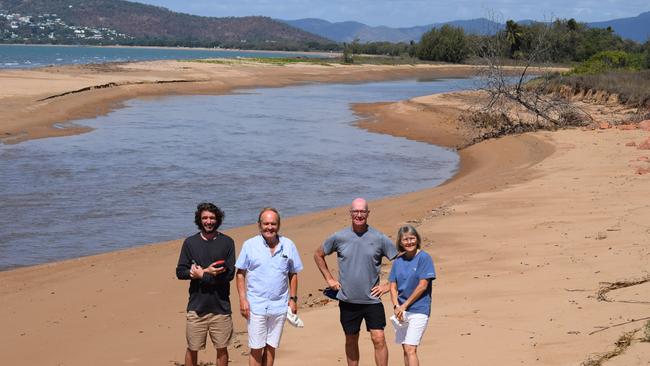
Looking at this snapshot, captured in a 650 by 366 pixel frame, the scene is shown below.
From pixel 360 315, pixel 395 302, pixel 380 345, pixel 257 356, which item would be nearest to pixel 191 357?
pixel 257 356

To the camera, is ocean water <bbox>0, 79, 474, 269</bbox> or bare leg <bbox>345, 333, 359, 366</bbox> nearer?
bare leg <bbox>345, 333, 359, 366</bbox>

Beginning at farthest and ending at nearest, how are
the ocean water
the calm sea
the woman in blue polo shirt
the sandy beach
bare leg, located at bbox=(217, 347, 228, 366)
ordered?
the calm sea → the ocean water → the sandy beach → bare leg, located at bbox=(217, 347, 228, 366) → the woman in blue polo shirt

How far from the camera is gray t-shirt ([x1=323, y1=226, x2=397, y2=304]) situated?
6496mm

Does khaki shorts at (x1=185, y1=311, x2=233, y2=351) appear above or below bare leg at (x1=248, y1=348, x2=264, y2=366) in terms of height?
above

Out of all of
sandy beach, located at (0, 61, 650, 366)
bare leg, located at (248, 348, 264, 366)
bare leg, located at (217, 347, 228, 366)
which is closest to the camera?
bare leg, located at (248, 348, 264, 366)

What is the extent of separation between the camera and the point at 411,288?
6492mm

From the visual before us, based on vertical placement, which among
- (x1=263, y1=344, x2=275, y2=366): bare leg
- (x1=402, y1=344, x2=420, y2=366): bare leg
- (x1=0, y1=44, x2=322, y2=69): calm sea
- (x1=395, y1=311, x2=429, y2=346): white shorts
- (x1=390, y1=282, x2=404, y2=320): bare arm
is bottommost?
(x1=0, y1=44, x2=322, y2=69): calm sea

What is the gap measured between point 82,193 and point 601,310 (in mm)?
12973

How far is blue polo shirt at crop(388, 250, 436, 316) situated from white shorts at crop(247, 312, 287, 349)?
34.4 inches

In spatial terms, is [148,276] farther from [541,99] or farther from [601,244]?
[541,99]

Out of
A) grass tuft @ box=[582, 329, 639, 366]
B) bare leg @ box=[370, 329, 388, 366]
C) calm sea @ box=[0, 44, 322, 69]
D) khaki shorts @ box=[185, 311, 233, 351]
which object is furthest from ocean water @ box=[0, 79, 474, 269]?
calm sea @ box=[0, 44, 322, 69]

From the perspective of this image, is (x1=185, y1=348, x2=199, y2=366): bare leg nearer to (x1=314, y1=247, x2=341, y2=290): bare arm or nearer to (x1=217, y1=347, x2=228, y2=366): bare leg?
(x1=217, y1=347, x2=228, y2=366): bare leg

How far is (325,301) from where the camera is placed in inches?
392

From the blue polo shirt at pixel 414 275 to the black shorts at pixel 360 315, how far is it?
7.8 inches
